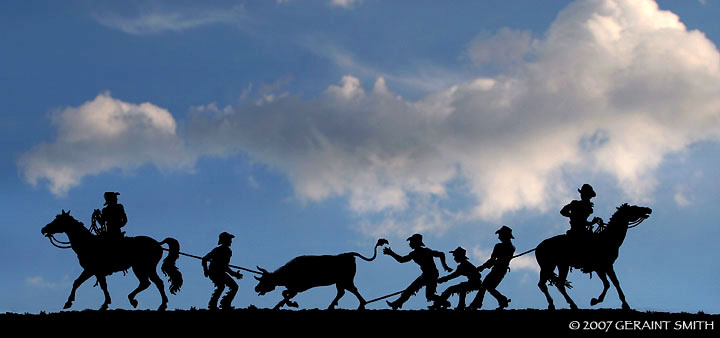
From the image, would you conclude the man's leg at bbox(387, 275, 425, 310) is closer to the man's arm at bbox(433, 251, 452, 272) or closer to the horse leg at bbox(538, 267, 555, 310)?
the man's arm at bbox(433, 251, 452, 272)

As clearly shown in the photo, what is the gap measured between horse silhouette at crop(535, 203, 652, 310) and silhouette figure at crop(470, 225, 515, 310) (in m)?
0.80

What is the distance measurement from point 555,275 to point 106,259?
10.8 m

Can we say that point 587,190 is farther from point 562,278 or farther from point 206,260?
point 206,260

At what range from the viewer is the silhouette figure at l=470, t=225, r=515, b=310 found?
86.4 ft

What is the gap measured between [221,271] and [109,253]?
2709 millimetres

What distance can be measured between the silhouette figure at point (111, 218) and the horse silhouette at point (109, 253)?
18 centimetres

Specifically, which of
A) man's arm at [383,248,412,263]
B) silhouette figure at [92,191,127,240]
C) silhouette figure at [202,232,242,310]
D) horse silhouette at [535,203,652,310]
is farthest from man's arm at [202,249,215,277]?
horse silhouette at [535,203,652,310]

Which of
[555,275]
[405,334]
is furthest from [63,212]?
[555,275]

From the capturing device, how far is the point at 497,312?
23.6 metres

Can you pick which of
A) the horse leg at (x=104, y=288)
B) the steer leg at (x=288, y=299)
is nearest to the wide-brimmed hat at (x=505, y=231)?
the steer leg at (x=288, y=299)

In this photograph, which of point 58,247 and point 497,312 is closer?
point 497,312

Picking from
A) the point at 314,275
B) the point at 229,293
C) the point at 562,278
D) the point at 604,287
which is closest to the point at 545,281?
the point at 562,278

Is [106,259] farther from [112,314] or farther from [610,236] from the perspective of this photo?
[610,236]

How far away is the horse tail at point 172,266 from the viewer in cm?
2709
